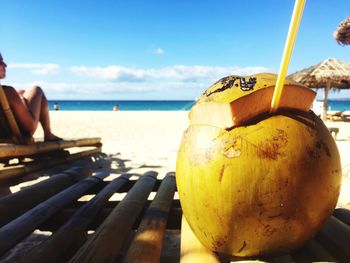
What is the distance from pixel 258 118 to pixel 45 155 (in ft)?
13.8

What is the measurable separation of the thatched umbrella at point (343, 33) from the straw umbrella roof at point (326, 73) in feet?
23.9

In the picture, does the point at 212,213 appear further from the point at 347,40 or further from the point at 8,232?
the point at 347,40

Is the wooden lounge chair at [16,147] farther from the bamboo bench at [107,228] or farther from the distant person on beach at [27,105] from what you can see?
the bamboo bench at [107,228]

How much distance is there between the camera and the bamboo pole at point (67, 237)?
1.12m

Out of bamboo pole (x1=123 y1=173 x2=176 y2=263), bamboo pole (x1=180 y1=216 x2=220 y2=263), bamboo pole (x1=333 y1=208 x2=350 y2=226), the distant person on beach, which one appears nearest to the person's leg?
the distant person on beach

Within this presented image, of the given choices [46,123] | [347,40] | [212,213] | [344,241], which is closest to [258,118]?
[212,213]

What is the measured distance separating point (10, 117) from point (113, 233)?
2.65 meters

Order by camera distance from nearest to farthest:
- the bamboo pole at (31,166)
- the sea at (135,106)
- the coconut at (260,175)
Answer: the coconut at (260,175) < the bamboo pole at (31,166) < the sea at (135,106)

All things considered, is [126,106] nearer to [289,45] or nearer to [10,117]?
[10,117]

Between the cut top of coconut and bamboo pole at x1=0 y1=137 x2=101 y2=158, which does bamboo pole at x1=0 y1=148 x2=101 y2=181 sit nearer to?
bamboo pole at x1=0 y1=137 x2=101 y2=158

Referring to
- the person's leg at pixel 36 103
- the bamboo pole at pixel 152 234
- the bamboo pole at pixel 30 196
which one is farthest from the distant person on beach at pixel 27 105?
the bamboo pole at pixel 152 234

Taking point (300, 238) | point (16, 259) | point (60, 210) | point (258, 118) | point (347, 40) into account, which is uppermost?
point (347, 40)

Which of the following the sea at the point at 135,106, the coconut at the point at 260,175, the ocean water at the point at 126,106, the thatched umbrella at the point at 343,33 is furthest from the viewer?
the ocean water at the point at 126,106

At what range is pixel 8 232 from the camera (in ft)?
4.17
